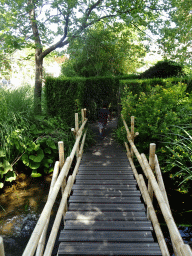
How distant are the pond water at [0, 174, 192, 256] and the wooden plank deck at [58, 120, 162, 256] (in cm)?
127

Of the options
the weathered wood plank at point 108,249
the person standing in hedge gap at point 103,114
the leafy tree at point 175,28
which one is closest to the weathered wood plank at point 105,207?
the weathered wood plank at point 108,249

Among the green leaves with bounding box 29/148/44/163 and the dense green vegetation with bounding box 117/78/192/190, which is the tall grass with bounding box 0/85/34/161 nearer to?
the green leaves with bounding box 29/148/44/163

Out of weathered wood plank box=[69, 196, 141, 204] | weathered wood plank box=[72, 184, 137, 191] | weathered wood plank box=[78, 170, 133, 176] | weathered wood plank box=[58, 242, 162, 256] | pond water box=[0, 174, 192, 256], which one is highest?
weathered wood plank box=[78, 170, 133, 176]

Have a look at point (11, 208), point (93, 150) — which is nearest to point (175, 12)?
point (93, 150)

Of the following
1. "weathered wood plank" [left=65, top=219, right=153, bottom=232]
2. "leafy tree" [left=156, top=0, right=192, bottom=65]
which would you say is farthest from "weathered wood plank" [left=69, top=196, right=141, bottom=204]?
"leafy tree" [left=156, top=0, right=192, bottom=65]

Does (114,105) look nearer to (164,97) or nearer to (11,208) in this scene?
(164,97)

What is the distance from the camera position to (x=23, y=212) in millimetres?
5625

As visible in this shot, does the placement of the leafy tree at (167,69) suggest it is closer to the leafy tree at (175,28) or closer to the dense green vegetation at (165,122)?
the leafy tree at (175,28)

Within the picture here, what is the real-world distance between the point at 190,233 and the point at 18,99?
6187 millimetres

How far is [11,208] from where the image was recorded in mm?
5746

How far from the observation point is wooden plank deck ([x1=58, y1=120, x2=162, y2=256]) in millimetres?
3000

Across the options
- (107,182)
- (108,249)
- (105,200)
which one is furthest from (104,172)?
(108,249)

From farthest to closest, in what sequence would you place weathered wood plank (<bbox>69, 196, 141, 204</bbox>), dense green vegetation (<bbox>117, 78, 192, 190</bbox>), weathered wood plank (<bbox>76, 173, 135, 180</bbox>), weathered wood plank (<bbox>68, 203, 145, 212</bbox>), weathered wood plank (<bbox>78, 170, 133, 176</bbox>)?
1. dense green vegetation (<bbox>117, 78, 192, 190</bbox>)
2. weathered wood plank (<bbox>78, 170, 133, 176</bbox>)
3. weathered wood plank (<bbox>76, 173, 135, 180</bbox>)
4. weathered wood plank (<bbox>69, 196, 141, 204</bbox>)
5. weathered wood plank (<bbox>68, 203, 145, 212</bbox>)

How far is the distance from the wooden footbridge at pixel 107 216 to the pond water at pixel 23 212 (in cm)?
99
